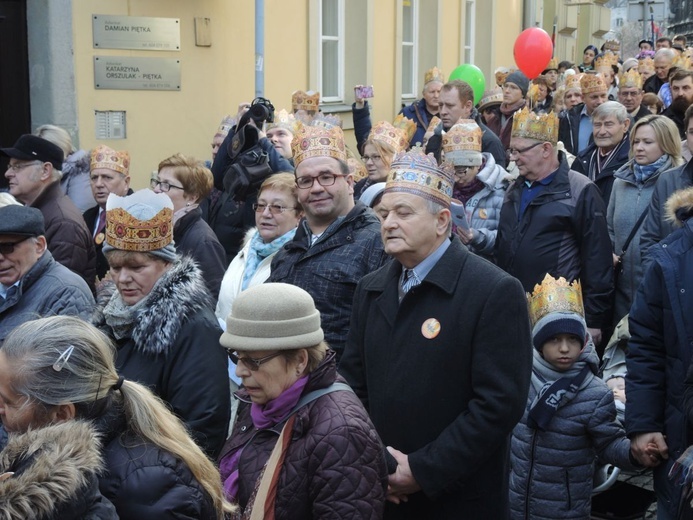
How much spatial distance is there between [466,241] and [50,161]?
2744mm

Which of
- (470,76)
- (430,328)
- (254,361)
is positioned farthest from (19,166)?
(470,76)

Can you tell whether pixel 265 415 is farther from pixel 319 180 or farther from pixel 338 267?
pixel 319 180

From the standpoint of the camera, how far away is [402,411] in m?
3.80

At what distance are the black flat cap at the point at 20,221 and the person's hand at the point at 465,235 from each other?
2572 mm

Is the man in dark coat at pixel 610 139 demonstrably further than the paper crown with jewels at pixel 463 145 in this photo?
Yes

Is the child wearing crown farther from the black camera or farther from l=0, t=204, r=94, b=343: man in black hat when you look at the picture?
the black camera

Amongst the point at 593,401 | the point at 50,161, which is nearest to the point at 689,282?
the point at 593,401

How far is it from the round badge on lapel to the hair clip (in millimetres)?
1433

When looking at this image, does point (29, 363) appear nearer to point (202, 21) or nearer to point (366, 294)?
point (366, 294)

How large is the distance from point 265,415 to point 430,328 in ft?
2.81

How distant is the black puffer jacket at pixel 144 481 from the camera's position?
265 cm

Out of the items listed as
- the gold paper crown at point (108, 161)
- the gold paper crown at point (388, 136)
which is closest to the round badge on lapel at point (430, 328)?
Answer: the gold paper crown at point (388, 136)

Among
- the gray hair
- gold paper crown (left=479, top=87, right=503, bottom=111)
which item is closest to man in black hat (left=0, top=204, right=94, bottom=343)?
the gray hair

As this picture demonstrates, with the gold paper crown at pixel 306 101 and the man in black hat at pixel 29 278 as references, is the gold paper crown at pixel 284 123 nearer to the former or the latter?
the gold paper crown at pixel 306 101
